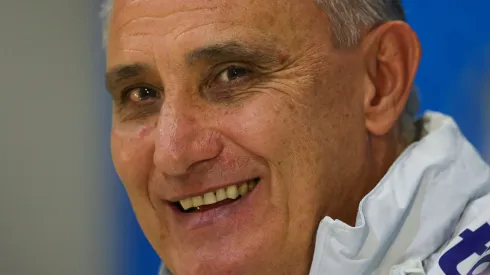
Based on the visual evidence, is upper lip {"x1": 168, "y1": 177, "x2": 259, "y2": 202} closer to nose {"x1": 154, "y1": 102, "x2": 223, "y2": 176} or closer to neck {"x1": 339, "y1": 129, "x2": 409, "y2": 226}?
nose {"x1": 154, "y1": 102, "x2": 223, "y2": 176}

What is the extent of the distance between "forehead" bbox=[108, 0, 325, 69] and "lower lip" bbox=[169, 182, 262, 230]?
0.82 feet

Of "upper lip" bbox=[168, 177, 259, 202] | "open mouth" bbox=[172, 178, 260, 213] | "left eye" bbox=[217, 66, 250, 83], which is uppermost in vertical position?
"left eye" bbox=[217, 66, 250, 83]

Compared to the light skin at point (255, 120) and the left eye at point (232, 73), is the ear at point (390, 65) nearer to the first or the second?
the light skin at point (255, 120)

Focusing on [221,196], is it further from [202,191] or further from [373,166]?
[373,166]

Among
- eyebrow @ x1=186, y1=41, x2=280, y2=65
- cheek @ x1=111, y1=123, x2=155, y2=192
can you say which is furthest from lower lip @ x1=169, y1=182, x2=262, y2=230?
eyebrow @ x1=186, y1=41, x2=280, y2=65

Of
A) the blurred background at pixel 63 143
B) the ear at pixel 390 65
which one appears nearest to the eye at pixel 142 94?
the ear at pixel 390 65

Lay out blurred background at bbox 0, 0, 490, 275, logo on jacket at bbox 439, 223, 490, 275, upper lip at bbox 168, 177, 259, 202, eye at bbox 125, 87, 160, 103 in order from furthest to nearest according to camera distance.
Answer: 1. blurred background at bbox 0, 0, 490, 275
2. eye at bbox 125, 87, 160, 103
3. upper lip at bbox 168, 177, 259, 202
4. logo on jacket at bbox 439, 223, 490, 275

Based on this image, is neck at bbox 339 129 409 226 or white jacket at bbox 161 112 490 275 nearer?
white jacket at bbox 161 112 490 275

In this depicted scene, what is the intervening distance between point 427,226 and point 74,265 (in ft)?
4.40

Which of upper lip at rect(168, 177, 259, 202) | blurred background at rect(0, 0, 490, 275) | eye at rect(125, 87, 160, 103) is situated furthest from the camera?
blurred background at rect(0, 0, 490, 275)

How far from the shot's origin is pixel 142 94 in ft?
3.79

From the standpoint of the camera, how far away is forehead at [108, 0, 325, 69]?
3.33 ft

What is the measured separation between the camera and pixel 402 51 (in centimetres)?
A: 113

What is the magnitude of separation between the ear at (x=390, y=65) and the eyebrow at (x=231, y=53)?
0.62 ft
